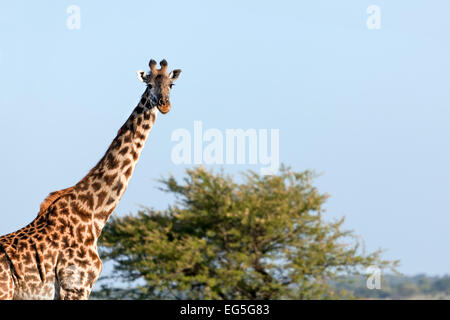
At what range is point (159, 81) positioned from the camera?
24.4 feet

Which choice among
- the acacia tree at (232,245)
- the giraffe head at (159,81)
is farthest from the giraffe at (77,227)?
the acacia tree at (232,245)

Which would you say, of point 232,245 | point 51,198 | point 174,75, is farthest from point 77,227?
point 232,245

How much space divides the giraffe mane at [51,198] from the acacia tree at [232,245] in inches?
884

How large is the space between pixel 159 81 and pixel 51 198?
6.48 feet

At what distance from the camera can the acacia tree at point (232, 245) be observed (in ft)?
103

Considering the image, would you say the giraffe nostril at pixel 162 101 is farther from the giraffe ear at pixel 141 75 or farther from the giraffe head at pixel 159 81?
the giraffe ear at pixel 141 75

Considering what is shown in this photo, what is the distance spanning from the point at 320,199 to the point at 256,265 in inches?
158

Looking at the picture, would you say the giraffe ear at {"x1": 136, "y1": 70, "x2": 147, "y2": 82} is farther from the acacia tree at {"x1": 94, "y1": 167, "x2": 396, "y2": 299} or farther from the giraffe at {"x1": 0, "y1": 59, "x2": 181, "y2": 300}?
the acacia tree at {"x1": 94, "y1": 167, "x2": 396, "y2": 299}

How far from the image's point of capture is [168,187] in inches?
1368

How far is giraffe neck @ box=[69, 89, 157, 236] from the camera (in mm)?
8039

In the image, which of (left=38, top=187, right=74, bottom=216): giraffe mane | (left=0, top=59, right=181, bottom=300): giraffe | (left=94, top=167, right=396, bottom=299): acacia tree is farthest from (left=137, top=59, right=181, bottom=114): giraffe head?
(left=94, top=167, right=396, bottom=299): acacia tree
